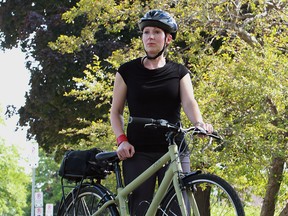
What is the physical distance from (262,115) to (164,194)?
24.7 feet

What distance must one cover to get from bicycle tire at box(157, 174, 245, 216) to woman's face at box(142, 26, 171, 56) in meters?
0.91

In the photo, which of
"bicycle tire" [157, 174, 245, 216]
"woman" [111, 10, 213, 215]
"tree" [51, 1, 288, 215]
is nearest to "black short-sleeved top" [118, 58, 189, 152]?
"woman" [111, 10, 213, 215]

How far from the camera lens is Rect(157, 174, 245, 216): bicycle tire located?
444cm

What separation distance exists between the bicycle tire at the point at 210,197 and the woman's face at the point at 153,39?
2.97ft

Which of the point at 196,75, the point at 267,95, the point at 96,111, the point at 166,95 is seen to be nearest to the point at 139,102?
the point at 166,95

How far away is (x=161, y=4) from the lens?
13.7 meters

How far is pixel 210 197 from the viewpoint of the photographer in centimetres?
500

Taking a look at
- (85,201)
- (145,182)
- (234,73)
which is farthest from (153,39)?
(234,73)

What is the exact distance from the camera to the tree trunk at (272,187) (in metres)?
A: 14.4

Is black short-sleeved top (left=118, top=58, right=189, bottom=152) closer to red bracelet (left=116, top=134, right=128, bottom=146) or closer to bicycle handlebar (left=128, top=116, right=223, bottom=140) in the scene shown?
red bracelet (left=116, top=134, right=128, bottom=146)

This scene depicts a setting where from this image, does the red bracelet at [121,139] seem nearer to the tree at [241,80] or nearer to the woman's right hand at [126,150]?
the woman's right hand at [126,150]

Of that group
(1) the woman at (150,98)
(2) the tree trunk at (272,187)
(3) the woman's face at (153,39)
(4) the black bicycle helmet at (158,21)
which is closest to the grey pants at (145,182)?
(1) the woman at (150,98)

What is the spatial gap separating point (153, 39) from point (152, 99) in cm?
37

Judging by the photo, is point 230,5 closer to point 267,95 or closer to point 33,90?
point 267,95
